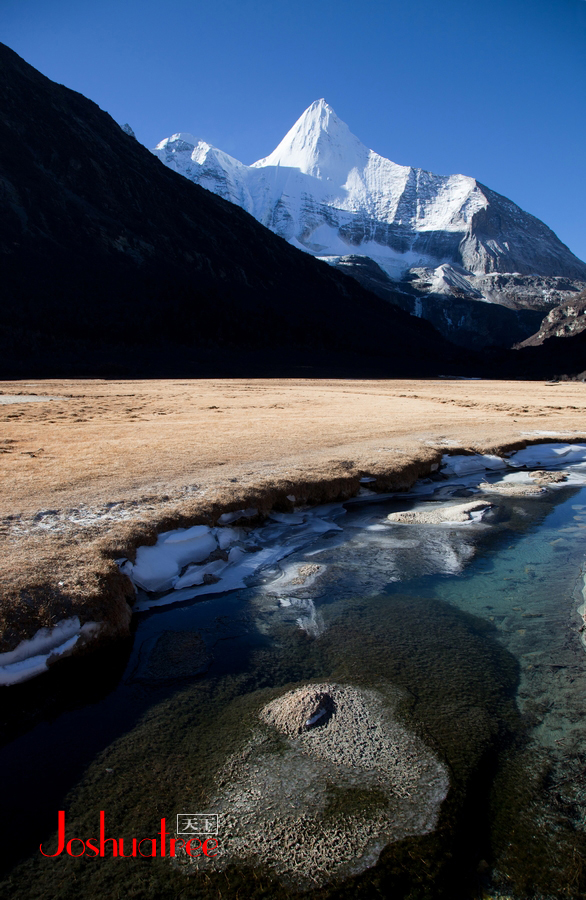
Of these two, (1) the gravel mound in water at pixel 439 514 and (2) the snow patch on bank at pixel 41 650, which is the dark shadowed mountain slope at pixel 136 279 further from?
(2) the snow patch on bank at pixel 41 650

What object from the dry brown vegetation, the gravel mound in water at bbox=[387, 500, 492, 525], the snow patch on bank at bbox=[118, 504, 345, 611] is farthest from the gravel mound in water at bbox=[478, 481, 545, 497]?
the snow patch on bank at bbox=[118, 504, 345, 611]

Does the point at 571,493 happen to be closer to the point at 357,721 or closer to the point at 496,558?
the point at 496,558

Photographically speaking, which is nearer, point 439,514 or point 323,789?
point 323,789

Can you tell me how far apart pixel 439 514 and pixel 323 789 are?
31.0ft

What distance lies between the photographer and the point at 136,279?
120688 millimetres

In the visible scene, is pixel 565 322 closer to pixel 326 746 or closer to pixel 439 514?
pixel 439 514

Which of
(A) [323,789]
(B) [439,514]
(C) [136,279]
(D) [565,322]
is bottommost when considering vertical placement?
(A) [323,789]

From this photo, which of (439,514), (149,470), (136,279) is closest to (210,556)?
(149,470)

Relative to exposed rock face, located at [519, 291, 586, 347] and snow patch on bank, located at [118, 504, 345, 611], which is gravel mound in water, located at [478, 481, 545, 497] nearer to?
snow patch on bank, located at [118, 504, 345, 611]

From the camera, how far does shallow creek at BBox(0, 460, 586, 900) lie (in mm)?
4309

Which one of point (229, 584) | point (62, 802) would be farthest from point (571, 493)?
point (62, 802)

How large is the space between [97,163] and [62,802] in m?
161

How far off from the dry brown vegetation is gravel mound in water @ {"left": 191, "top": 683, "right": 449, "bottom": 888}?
3.27 meters

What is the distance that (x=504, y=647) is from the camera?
24.5ft
